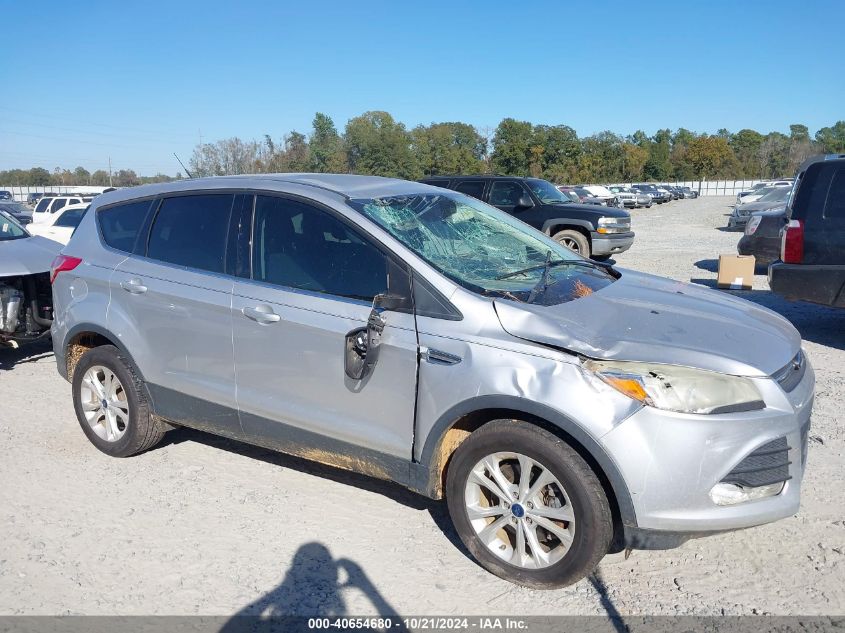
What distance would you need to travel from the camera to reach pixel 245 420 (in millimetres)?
4113

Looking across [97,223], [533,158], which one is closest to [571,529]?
[97,223]

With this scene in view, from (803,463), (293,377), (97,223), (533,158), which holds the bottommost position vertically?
(803,463)

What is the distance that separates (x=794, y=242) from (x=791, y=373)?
4.69m

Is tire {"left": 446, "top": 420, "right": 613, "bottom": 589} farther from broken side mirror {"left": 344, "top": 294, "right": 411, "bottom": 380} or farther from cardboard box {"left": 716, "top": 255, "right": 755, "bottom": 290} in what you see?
cardboard box {"left": 716, "top": 255, "right": 755, "bottom": 290}

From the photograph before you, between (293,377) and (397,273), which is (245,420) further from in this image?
(397,273)

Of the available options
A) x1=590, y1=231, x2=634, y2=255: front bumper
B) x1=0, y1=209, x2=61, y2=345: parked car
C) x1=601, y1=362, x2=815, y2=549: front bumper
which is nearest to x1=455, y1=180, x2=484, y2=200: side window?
→ x1=590, y1=231, x2=634, y2=255: front bumper

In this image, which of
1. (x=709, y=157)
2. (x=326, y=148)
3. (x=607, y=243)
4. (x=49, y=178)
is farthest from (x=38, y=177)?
(x=607, y=243)

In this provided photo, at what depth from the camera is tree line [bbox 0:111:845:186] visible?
62.2m

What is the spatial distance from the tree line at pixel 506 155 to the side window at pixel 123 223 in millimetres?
32914

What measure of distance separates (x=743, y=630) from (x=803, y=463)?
2.69 feet

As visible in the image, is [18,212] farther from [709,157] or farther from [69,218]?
[709,157]

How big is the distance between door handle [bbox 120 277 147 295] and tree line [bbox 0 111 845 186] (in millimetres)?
33452

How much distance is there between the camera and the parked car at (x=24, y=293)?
6.86m

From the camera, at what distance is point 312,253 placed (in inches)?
155
